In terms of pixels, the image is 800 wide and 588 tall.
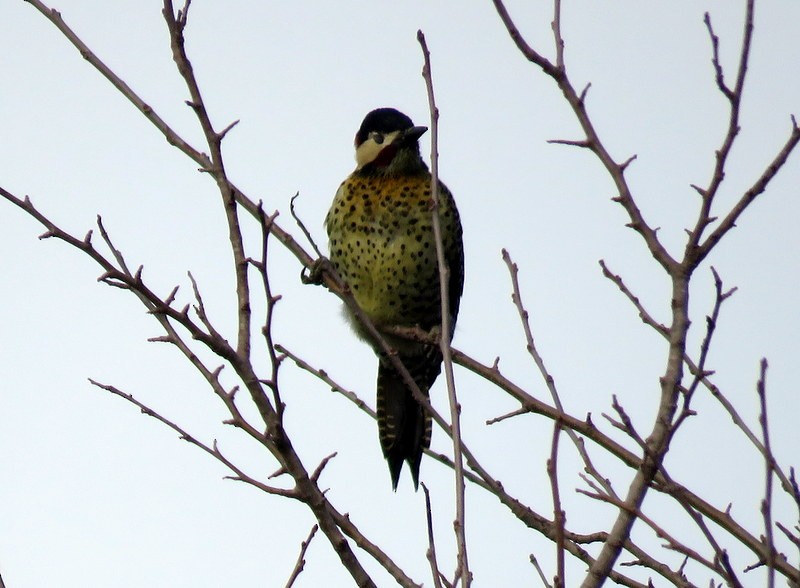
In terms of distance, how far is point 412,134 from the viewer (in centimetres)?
660

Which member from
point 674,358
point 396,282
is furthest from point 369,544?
point 396,282

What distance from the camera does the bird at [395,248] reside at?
644cm

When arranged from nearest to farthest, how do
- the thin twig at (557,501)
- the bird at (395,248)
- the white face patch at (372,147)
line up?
1. the thin twig at (557,501)
2. the bird at (395,248)
3. the white face patch at (372,147)

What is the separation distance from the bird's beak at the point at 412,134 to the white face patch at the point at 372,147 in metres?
0.05

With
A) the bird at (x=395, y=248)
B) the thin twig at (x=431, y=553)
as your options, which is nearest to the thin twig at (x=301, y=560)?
the thin twig at (x=431, y=553)

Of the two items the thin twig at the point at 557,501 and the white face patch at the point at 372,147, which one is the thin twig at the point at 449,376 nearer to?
the thin twig at the point at 557,501

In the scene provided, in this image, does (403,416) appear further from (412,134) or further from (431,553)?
(431,553)

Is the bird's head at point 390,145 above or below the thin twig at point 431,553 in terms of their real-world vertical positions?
above

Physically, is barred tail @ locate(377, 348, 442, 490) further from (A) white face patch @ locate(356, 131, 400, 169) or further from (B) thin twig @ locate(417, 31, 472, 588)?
(B) thin twig @ locate(417, 31, 472, 588)

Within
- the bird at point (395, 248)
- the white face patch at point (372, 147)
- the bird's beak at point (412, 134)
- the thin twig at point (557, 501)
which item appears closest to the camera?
the thin twig at point (557, 501)

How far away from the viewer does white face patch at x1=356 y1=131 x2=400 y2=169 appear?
6711 millimetres

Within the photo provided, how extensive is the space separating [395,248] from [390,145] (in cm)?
66

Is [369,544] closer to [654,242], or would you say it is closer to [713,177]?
[654,242]

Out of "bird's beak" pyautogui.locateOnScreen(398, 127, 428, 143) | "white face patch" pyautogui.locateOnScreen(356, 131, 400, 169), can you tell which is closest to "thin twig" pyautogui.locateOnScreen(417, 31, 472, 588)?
"bird's beak" pyautogui.locateOnScreen(398, 127, 428, 143)
